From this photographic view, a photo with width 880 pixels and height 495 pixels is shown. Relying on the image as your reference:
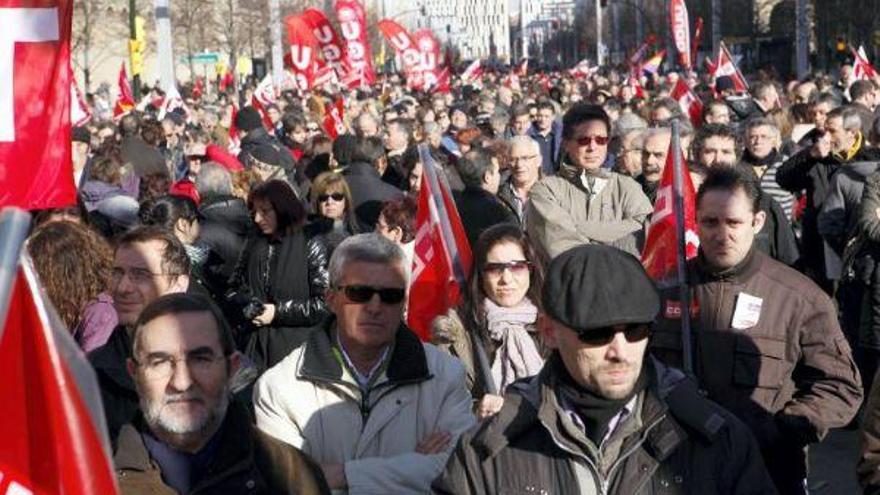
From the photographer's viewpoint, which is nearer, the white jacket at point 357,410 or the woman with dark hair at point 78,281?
the white jacket at point 357,410

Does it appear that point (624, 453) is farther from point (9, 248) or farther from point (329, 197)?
point (329, 197)

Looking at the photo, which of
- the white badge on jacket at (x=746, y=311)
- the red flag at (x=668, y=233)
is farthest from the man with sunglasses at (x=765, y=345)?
the red flag at (x=668, y=233)

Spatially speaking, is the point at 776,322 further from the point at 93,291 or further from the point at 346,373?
the point at 93,291

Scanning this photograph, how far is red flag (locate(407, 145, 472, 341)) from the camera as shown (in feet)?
19.7

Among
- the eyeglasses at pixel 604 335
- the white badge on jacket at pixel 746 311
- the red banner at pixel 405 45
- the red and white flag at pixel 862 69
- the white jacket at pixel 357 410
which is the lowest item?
the white jacket at pixel 357 410

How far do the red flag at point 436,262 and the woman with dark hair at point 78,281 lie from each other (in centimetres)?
102

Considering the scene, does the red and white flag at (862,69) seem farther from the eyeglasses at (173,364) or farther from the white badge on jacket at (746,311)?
the eyeglasses at (173,364)

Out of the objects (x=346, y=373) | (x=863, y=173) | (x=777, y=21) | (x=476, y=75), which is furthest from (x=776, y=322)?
(x=777, y=21)

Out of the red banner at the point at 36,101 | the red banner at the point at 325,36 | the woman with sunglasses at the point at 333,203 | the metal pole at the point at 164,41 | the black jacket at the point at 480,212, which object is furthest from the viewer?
the metal pole at the point at 164,41

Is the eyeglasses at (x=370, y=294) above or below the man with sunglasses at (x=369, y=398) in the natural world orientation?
above

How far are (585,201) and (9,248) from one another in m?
5.53

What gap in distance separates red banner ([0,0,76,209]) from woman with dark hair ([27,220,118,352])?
44 cm

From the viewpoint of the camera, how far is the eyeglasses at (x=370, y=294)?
16.2 ft

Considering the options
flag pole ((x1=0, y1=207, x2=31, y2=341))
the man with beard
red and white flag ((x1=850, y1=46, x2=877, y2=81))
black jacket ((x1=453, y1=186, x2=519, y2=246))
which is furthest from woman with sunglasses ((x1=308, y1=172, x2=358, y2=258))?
red and white flag ((x1=850, y1=46, x2=877, y2=81))
